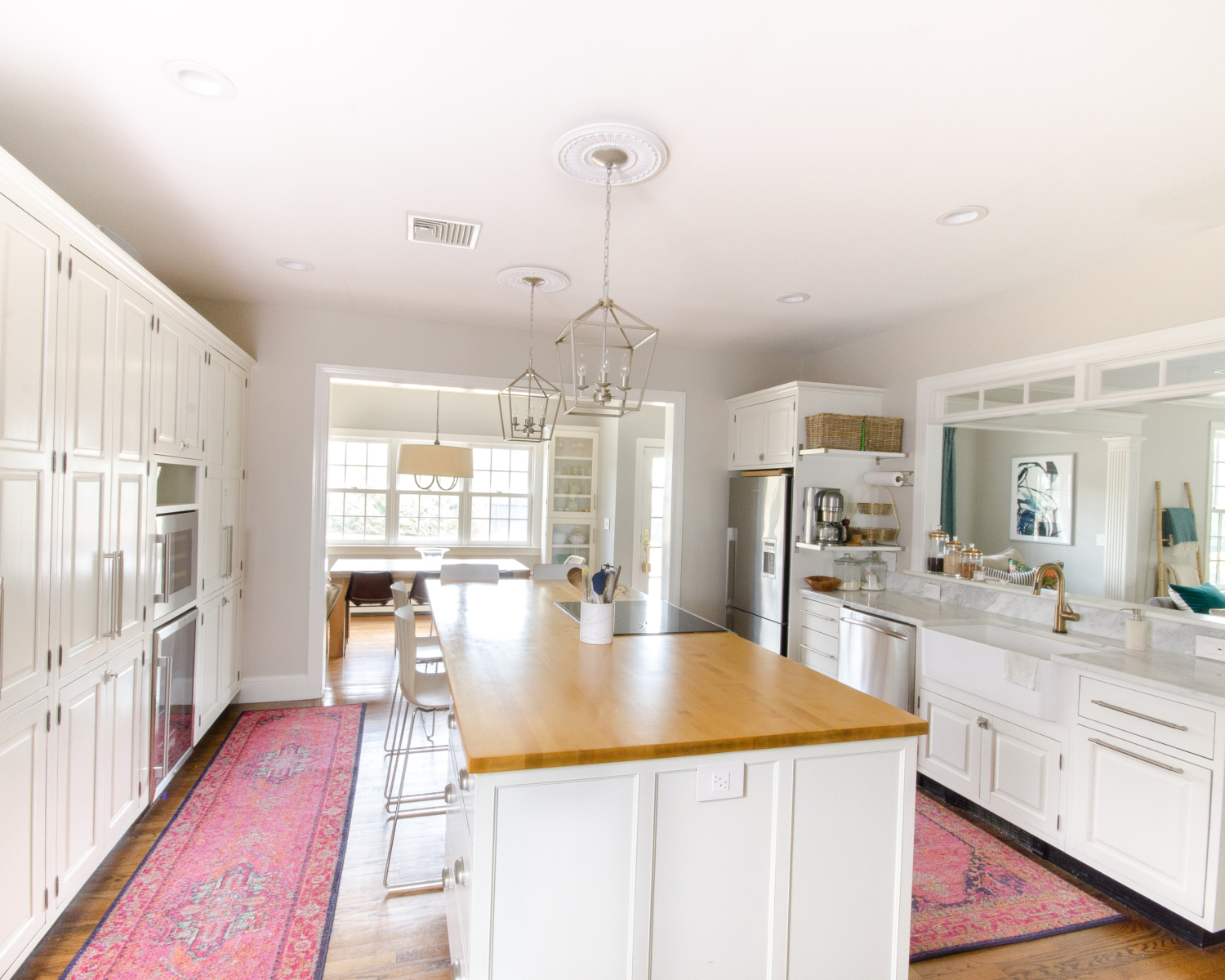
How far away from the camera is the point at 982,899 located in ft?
8.37

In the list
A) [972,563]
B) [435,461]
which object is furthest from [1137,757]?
[435,461]

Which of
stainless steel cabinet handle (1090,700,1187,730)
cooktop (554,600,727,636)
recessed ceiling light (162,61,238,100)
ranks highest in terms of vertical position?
recessed ceiling light (162,61,238,100)

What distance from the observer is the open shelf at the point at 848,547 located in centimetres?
426

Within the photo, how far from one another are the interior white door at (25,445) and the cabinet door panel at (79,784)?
0.27 m

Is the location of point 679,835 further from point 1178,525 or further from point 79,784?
point 1178,525

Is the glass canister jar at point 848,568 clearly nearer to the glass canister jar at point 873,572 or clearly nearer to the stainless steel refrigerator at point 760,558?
the glass canister jar at point 873,572

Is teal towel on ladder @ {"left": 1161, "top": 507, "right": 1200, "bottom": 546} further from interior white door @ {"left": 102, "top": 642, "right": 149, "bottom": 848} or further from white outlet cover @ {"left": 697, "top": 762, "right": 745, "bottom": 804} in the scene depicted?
interior white door @ {"left": 102, "top": 642, "right": 149, "bottom": 848}

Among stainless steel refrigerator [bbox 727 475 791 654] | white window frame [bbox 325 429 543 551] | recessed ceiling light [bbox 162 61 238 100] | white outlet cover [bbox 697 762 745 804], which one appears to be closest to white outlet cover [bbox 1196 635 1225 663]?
stainless steel refrigerator [bbox 727 475 791 654]

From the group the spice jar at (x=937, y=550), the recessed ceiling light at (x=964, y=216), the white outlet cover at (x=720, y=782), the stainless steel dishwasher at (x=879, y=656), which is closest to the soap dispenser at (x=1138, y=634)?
the stainless steel dishwasher at (x=879, y=656)

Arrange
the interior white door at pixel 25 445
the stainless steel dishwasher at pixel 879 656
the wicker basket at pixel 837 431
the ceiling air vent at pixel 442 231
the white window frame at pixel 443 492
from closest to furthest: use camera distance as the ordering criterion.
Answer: the interior white door at pixel 25 445
the ceiling air vent at pixel 442 231
the stainless steel dishwasher at pixel 879 656
the wicker basket at pixel 837 431
the white window frame at pixel 443 492

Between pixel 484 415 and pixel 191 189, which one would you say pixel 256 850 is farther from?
pixel 484 415

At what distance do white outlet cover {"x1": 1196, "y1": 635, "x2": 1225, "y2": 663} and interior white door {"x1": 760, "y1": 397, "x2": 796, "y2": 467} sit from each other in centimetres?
220

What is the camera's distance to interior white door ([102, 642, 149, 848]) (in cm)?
241

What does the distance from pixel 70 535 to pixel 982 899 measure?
3.32 metres
